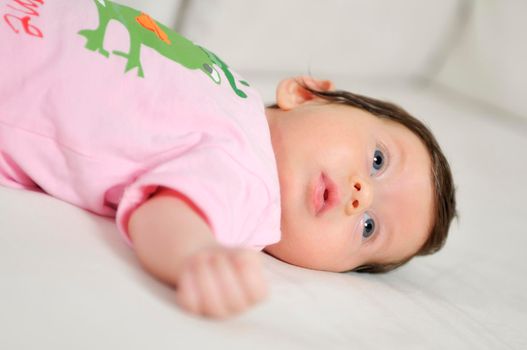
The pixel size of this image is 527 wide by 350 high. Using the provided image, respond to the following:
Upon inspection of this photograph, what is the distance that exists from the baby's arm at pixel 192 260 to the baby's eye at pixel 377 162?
0.40 metres

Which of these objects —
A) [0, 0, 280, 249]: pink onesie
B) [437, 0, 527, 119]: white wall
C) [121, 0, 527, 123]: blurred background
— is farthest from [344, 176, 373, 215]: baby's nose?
[437, 0, 527, 119]: white wall

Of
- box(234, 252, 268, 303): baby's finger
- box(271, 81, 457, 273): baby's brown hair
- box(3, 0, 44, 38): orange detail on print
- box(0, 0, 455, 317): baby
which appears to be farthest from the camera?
box(271, 81, 457, 273): baby's brown hair

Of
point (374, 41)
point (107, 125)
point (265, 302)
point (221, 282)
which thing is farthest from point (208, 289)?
point (374, 41)

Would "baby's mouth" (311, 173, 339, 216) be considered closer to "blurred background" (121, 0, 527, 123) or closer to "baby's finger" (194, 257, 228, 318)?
"baby's finger" (194, 257, 228, 318)

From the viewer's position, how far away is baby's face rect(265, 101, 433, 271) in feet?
3.35

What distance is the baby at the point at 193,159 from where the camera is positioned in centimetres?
76

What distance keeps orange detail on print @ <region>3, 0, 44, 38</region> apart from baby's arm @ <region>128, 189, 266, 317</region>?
10.8 inches

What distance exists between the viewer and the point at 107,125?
2.81ft

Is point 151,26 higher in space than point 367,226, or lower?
higher

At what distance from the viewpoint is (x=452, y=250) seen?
1327 millimetres

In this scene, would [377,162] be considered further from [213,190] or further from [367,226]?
[213,190]

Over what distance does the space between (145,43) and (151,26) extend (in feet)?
0.23

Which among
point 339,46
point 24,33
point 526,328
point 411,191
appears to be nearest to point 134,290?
point 24,33

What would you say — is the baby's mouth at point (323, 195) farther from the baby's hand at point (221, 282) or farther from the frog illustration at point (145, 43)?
the baby's hand at point (221, 282)
